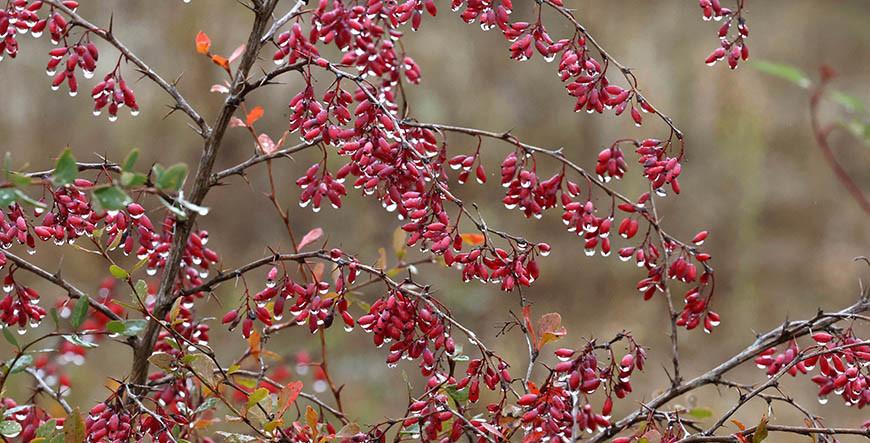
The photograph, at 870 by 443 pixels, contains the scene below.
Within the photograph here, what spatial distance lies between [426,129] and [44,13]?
2.83m

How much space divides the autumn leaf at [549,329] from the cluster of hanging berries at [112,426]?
0.58m

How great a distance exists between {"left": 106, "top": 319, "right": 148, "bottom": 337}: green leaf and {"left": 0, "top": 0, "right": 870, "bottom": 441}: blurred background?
2.80m

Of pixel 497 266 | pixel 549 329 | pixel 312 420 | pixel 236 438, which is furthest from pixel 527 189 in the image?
pixel 236 438

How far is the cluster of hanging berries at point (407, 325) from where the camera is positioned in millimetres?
1185

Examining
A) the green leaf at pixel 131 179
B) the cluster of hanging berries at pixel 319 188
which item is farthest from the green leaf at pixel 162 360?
the green leaf at pixel 131 179

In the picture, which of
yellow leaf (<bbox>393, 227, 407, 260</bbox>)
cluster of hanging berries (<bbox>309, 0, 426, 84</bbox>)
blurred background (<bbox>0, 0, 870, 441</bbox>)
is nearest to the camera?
cluster of hanging berries (<bbox>309, 0, 426, 84</bbox>)

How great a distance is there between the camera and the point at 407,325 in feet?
3.96

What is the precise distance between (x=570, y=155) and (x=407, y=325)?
11.6 ft

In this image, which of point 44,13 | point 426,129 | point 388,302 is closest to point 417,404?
point 388,302

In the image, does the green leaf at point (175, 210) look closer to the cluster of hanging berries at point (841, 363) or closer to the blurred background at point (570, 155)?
the cluster of hanging berries at point (841, 363)

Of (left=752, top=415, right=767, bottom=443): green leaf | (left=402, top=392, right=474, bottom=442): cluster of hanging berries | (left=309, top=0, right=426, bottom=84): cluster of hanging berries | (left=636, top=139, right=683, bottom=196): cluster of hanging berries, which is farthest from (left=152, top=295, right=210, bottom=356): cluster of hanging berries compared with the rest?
(left=752, top=415, right=767, bottom=443): green leaf

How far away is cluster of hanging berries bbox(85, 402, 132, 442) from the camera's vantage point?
1170 mm

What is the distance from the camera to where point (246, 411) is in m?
1.27

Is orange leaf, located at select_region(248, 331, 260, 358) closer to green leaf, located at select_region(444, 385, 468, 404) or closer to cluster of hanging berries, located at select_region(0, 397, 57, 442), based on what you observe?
cluster of hanging berries, located at select_region(0, 397, 57, 442)
